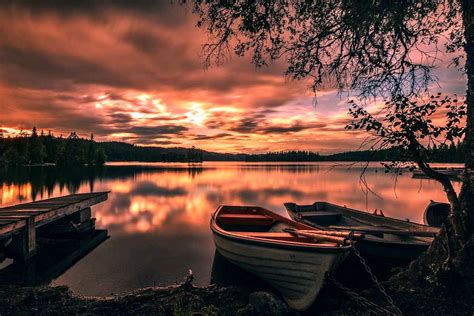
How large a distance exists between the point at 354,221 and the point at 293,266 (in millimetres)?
7791

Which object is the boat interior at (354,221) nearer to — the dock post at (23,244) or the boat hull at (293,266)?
the boat hull at (293,266)

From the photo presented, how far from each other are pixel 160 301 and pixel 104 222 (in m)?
14.8

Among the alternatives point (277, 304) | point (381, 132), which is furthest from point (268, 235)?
point (381, 132)

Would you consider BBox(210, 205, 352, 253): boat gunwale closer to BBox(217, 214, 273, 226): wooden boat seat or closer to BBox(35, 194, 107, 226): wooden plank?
BBox(217, 214, 273, 226): wooden boat seat

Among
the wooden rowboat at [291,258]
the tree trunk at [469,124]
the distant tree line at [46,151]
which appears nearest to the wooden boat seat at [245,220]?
the wooden rowboat at [291,258]

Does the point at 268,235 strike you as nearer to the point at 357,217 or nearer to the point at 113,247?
the point at 357,217

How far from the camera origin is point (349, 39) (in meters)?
7.30

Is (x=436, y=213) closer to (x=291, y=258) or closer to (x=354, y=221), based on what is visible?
(x=354, y=221)

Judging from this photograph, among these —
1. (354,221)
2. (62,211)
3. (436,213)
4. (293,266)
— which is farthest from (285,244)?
(436,213)

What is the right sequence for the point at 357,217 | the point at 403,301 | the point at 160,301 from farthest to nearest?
the point at 357,217
the point at 160,301
the point at 403,301

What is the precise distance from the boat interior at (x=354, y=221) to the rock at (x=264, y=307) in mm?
4298

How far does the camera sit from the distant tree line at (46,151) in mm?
113875

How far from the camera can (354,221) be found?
1334cm

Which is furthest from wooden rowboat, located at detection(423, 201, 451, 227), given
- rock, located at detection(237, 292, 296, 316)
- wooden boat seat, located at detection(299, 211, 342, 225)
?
rock, located at detection(237, 292, 296, 316)
